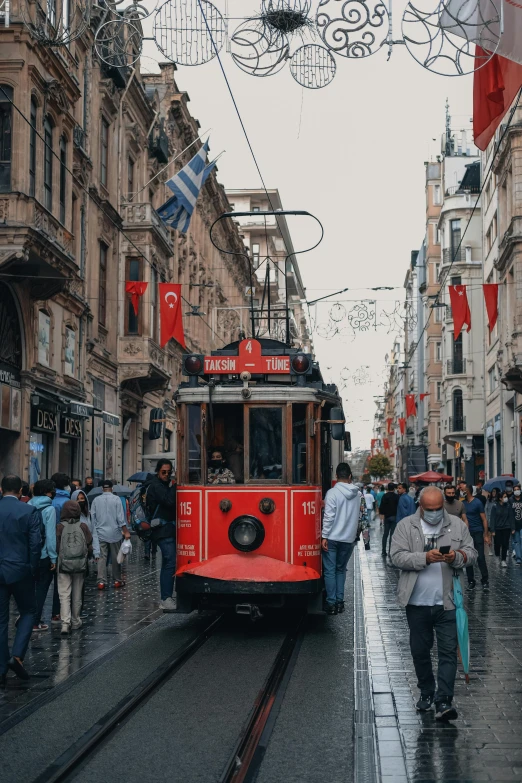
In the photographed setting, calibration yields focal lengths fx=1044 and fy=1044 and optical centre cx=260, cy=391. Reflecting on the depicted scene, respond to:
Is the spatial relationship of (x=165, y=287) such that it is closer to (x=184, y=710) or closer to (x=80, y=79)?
(x=80, y=79)

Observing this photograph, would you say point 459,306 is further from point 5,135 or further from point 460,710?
point 460,710

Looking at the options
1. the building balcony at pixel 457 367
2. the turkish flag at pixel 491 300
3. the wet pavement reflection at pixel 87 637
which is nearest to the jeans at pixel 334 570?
the wet pavement reflection at pixel 87 637

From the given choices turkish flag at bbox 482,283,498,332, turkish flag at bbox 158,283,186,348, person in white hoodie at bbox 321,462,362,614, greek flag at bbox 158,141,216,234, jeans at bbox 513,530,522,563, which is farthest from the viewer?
turkish flag at bbox 158,283,186,348

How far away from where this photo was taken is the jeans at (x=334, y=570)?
1228 centimetres

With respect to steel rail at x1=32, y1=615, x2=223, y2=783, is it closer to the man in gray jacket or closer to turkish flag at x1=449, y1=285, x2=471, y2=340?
the man in gray jacket

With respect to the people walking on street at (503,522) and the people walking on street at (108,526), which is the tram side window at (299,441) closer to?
the people walking on street at (108,526)

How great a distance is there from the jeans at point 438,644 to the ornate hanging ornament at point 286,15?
18.2ft

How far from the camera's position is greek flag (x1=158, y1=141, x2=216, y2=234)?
23969 mm

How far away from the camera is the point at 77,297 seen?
28.0m

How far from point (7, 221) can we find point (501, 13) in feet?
45.2

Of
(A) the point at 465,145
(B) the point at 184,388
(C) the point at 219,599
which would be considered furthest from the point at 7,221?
(A) the point at 465,145

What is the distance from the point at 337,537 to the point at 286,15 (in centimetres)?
585

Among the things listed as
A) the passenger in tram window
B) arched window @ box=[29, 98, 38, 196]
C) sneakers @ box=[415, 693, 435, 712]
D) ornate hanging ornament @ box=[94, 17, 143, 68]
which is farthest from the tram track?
arched window @ box=[29, 98, 38, 196]

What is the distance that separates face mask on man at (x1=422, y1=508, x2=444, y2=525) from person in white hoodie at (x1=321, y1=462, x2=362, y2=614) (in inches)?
181
